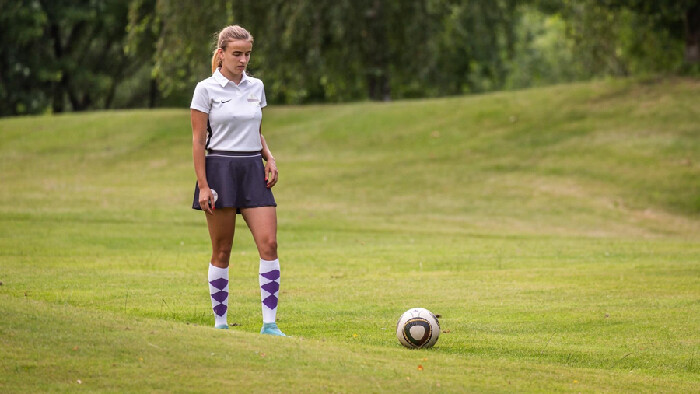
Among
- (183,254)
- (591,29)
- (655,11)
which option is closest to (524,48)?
(591,29)

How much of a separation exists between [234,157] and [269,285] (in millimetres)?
1032

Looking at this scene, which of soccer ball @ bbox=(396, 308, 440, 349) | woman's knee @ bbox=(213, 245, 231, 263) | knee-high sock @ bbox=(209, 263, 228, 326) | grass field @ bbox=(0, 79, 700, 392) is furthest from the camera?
knee-high sock @ bbox=(209, 263, 228, 326)

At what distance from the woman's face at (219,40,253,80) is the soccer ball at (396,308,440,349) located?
2.31m

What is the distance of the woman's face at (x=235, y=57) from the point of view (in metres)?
8.07

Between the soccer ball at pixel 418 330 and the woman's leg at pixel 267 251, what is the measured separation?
0.95 m

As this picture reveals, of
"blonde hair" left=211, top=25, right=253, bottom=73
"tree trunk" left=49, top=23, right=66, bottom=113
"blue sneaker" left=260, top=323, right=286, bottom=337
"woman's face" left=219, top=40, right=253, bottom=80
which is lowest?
"tree trunk" left=49, top=23, right=66, bottom=113

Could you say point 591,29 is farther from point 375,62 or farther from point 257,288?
point 257,288

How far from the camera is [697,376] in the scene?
25.5ft

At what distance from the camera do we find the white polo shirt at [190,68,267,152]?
26.5 feet

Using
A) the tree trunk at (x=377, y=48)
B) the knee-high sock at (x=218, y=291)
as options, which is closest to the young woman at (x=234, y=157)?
the knee-high sock at (x=218, y=291)

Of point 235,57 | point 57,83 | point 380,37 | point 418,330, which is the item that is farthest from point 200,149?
point 57,83

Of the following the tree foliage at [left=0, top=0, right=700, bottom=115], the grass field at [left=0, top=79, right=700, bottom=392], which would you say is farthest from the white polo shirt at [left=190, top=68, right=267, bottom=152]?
the tree foliage at [left=0, top=0, right=700, bottom=115]

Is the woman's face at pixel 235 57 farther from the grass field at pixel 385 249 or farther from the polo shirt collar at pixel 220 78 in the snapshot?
the grass field at pixel 385 249

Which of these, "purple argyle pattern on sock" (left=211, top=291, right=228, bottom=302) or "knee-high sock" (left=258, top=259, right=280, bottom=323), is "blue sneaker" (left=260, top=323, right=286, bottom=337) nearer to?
"knee-high sock" (left=258, top=259, right=280, bottom=323)
